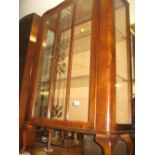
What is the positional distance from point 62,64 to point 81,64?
15 centimetres

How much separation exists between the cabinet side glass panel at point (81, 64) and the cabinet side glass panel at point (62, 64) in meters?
0.05

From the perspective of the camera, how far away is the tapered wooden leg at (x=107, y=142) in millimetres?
750

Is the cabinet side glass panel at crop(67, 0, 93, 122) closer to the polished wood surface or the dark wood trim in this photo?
the dark wood trim

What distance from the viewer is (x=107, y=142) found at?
757 millimetres

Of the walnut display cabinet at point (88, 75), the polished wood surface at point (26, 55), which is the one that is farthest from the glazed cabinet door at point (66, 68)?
the polished wood surface at point (26, 55)

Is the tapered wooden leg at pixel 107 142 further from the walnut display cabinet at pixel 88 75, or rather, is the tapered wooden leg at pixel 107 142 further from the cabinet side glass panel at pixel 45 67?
the cabinet side glass panel at pixel 45 67

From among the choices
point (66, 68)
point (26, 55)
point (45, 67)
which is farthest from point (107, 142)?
point (26, 55)

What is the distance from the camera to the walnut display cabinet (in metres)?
0.80

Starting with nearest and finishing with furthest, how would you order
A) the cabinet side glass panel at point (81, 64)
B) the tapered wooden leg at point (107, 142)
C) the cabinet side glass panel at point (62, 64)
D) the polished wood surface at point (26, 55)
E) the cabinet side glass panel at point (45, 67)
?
the tapered wooden leg at point (107, 142)
the cabinet side glass panel at point (81, 64)
the cabinet side glass panel at point (62, 64)
the cabinet side glass panel at point (45, 67)
the polished wood surface at point (26, 55)

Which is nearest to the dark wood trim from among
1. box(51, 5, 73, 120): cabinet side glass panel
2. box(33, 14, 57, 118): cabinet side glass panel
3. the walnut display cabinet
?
the walnut display cabinet
